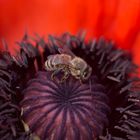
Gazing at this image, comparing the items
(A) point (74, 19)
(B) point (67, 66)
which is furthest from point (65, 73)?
(A) point (74, 19)

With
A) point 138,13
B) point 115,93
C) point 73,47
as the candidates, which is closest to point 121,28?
point 138,13

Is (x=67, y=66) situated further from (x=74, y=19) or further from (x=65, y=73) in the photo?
(x=74, y=19)

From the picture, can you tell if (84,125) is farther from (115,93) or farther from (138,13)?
(138,13)

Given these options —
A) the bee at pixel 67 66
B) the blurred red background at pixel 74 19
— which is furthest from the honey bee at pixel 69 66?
the blurred red background at pixel 74 19

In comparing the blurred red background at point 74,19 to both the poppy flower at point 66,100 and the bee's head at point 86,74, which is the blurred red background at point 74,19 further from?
the bee's head at point 86,74

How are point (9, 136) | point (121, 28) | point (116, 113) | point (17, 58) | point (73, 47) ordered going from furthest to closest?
1. point (121, 28)
2. point (73, 47)
3. point (17, 58)
4. point (116, 113)
5. point (9, 136)

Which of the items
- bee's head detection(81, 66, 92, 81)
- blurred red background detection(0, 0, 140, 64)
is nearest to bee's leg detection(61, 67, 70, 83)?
bee's head detection(81, 66, 92, 81)
